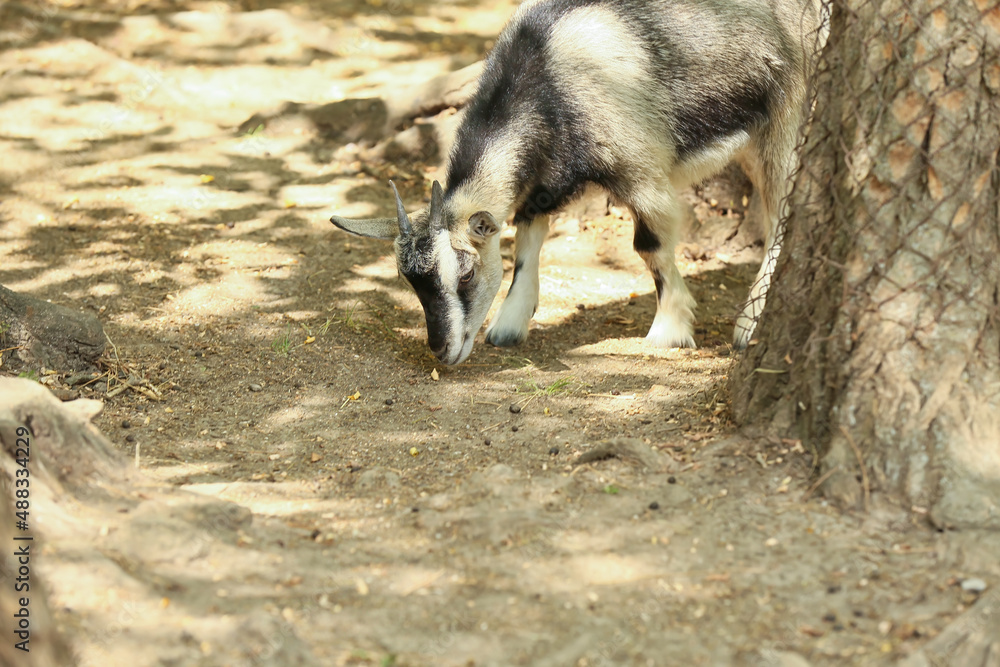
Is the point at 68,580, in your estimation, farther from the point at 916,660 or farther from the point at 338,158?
the point at 338,158

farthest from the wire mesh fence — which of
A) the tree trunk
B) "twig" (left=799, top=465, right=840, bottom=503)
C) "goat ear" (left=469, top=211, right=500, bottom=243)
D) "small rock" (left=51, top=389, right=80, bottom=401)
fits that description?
"small rock" (left=51, top=389, right=80, bottom=401)

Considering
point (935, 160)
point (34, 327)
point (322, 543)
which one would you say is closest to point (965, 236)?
point (935, 160)

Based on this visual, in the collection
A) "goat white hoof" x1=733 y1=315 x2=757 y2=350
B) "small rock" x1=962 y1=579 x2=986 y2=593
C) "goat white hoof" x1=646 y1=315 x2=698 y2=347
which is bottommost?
"goat white hoof" x1=646 y1=315 x2=698 y2=347

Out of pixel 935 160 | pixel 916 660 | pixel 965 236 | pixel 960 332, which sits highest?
pixel 935 160

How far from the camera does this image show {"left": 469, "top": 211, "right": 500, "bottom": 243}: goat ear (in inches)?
205

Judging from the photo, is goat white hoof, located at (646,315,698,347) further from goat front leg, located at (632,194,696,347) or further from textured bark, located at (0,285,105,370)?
textured bark, located at (0,285,105,370)

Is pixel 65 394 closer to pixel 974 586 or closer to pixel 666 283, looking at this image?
pixel 666 283

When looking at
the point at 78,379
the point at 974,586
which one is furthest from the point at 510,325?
the point at 974,586

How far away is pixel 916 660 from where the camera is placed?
2.54 meters

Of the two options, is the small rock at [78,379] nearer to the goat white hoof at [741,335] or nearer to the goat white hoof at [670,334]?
the goat white hoof at [670,334]

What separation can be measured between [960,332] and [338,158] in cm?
575

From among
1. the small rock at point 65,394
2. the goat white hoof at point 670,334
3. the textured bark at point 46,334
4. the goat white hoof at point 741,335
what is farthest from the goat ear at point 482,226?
the small rock at point 65,394

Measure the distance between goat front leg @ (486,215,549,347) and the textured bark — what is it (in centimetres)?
237

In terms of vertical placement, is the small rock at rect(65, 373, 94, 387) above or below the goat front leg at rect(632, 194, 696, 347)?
below
